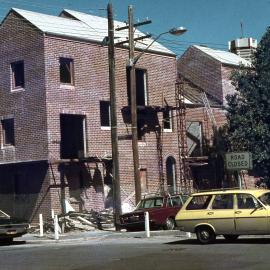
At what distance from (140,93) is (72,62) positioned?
5015 millimetres

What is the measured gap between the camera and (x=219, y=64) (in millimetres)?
41000

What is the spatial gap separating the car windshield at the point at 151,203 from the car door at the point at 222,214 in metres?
7.66

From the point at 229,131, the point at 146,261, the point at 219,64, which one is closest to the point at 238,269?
the point at 146,261

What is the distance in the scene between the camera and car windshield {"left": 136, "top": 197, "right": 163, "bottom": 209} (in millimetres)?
25281

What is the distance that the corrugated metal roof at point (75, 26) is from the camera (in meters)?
30.8

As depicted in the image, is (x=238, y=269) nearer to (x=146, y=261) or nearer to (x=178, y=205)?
(x=146, y=261)

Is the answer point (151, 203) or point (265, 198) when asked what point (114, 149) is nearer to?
point (151, 203)

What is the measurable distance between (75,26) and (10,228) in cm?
1420

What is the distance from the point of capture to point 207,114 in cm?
3875

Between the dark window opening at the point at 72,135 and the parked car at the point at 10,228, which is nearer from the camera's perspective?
the parked car at the point at 10,228

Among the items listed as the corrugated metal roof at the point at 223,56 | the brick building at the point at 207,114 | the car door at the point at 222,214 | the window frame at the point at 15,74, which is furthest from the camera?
the corrugated metal roof at the point at 223,56

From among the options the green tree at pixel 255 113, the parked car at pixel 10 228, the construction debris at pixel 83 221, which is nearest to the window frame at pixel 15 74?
the construction debris at pixel 83 221

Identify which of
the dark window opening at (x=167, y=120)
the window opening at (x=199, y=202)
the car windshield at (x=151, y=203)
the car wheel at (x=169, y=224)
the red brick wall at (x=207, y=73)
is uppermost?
the red brick wall at (x=207, y=73)

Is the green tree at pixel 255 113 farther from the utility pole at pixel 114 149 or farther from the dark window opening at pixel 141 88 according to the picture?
the utility pole at pixel 114 149
